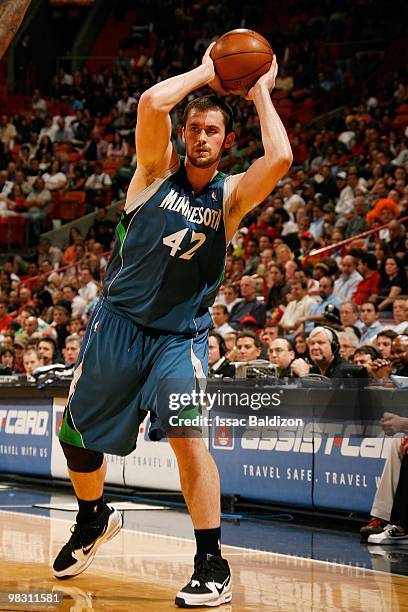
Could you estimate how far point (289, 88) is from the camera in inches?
850

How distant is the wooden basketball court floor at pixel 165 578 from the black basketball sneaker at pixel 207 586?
0.06 meters

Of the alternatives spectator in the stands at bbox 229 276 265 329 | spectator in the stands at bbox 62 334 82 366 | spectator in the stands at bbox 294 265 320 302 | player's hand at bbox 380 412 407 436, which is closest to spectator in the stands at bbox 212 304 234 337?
spectator in the stands at bbox 229 276 265 329

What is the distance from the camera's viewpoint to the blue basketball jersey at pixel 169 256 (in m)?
4.88

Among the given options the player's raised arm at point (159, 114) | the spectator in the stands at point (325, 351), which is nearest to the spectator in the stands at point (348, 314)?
the spectator in the stands at point (325, 351)

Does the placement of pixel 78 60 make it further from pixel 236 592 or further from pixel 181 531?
pixel 236 592

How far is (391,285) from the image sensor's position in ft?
40.5

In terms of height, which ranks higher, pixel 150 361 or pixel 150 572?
pixel 150 361

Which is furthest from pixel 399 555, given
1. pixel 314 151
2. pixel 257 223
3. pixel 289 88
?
pixel 289 88

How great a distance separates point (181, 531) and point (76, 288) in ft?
32.3

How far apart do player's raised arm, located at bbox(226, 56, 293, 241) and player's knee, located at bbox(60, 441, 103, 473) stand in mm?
1226

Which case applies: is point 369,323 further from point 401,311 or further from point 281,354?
point 281,354

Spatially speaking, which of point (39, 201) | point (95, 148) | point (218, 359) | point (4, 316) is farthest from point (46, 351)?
point (95, 148)

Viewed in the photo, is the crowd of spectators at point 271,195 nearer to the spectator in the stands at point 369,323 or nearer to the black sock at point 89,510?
the spectator in the stands at point 369,323

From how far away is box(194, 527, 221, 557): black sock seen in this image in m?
4.79
